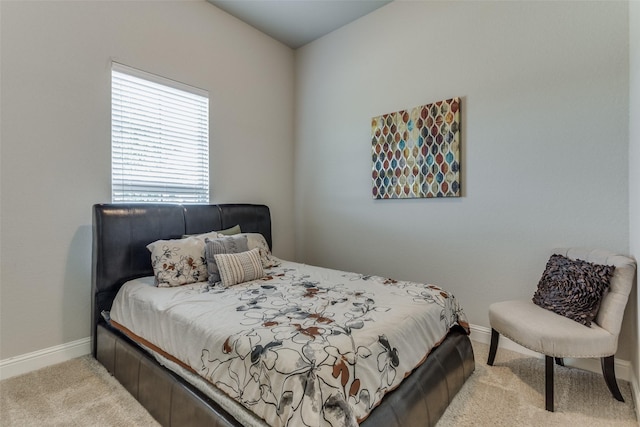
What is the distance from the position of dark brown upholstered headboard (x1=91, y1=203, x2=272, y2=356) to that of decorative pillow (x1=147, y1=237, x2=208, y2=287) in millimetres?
162

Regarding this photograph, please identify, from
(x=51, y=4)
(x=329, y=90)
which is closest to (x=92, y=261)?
(x=51, y=4)

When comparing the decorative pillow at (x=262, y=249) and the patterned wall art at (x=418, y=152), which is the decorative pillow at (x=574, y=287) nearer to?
the patterned wall art at (x=418, y=152)

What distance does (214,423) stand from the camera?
1239 mm

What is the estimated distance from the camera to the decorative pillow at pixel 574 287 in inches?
69.0

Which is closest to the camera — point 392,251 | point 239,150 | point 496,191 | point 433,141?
point 496,191

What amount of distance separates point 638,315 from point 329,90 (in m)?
3.20

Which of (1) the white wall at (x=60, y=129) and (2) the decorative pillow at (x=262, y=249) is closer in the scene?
(1) the white wall at (x=60, y=129)

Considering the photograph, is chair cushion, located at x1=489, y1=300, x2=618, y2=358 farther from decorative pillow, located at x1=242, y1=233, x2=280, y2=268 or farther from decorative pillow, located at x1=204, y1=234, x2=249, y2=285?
decorative pillow, located at x1=204, y1=234, x2=249, y2=285

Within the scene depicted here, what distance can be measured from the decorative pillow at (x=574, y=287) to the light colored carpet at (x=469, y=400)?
0.46 m

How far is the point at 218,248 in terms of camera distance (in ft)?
7.59

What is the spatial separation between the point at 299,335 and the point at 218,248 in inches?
50.0

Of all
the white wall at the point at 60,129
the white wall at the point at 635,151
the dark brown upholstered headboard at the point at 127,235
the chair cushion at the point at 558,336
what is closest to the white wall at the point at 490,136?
the white wall at the point at 635,151

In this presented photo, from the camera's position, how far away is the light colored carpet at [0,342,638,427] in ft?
5.22

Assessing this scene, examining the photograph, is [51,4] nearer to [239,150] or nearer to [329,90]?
[239,150]
